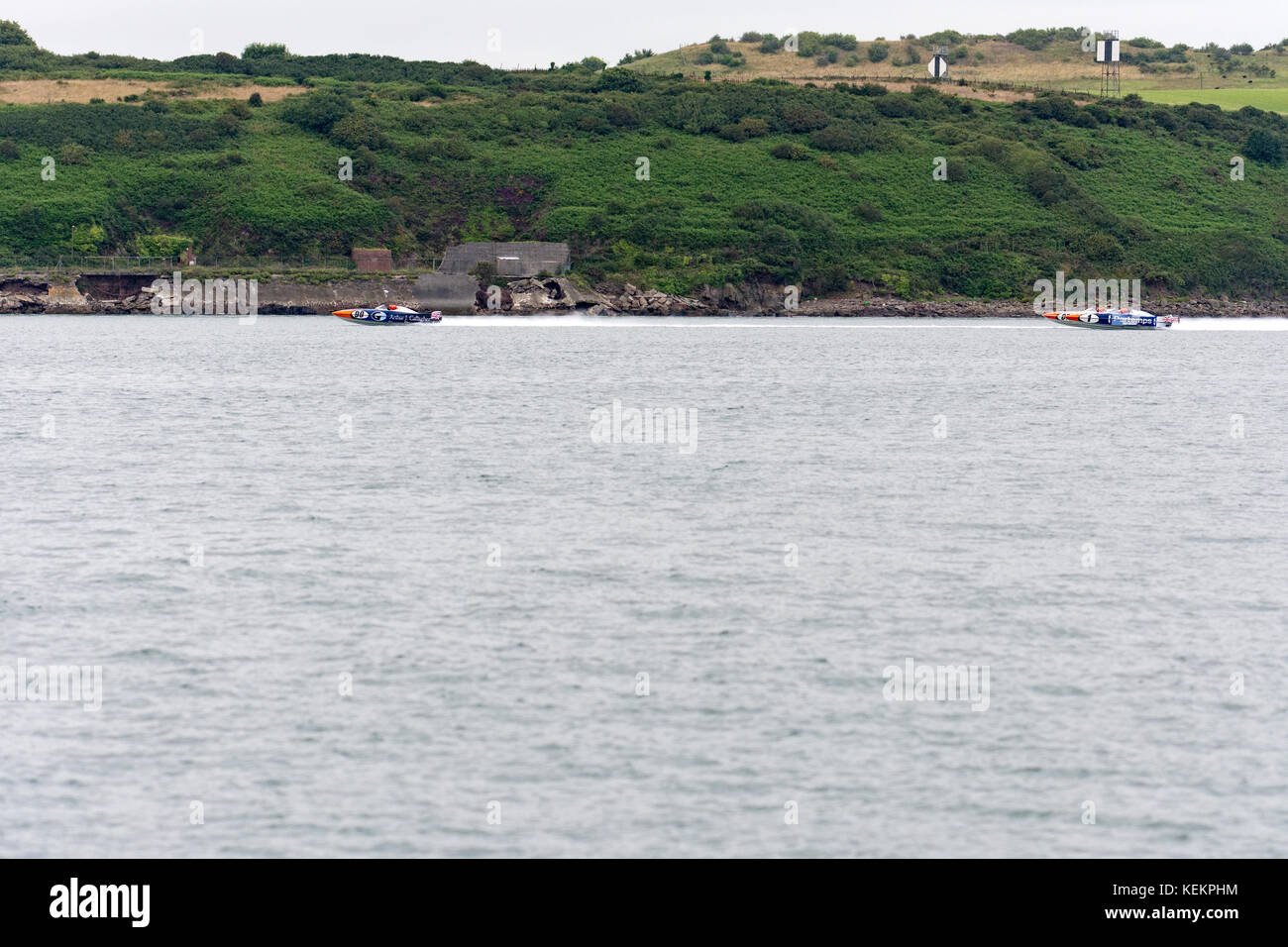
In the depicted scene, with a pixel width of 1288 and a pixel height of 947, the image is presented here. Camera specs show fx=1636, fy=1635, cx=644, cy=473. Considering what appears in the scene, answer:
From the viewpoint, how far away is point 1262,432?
217 ft

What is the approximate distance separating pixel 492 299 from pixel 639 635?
140 meters

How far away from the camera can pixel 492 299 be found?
547 feet

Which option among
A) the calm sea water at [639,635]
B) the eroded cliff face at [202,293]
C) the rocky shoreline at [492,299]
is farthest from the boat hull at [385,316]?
the calm sea water at [639,635]

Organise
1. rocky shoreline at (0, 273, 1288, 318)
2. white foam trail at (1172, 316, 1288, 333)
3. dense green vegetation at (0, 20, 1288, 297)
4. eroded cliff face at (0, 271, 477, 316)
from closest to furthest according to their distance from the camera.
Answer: eroded cliff face at (0, 271, 477, 316) < rocky shoreline at (0, 273, 1288, 318) < white foam trail at (1172, 316, 1288, 333) < dense green vegetation at (0, 20, 1288, 297)

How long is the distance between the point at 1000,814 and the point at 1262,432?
5006 centimetres

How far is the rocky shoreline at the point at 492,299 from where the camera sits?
165m

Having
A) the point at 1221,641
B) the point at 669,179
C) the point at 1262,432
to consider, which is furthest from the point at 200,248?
the point at 1221,641

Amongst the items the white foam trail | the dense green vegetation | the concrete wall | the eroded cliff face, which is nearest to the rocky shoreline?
the eroded cliff face

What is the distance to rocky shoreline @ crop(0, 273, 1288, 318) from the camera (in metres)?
165

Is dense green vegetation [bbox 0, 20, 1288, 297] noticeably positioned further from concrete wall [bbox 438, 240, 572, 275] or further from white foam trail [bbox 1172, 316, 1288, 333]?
white foam trail [bbox 1172, 316, 1288, 333]

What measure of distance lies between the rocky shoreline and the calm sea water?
100 metres

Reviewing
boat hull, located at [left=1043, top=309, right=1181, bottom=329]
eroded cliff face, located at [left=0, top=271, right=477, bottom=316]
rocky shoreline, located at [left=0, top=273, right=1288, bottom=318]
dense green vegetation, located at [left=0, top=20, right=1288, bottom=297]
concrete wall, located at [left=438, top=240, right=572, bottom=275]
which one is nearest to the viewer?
boat hull, located at [left=1043, top=309, right=1181, bottom=329]

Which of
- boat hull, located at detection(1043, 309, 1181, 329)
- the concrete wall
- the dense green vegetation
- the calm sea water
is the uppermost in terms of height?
the dense green vegetation
